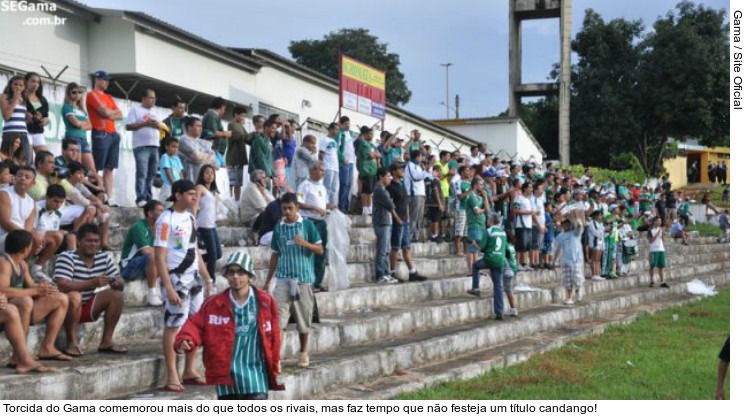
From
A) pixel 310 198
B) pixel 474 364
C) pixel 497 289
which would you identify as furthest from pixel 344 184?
pixel 474 364

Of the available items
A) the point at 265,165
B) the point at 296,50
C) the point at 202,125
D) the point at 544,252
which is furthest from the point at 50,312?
the point at 296,50

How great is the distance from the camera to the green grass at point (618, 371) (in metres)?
9.02

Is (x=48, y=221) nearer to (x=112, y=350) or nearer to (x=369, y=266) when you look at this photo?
(x=112, y=350)

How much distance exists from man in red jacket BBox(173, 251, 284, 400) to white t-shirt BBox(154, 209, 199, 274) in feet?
5.65

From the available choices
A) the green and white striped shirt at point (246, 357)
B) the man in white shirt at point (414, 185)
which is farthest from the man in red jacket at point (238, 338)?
the man in white shirt at point (414, 185)

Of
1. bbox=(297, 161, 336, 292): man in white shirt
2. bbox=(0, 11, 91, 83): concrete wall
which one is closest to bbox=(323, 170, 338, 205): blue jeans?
bbox=(297, 161, 336, 292): man in white shirt

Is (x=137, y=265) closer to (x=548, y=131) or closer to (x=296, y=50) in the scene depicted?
(x=548, y=131)

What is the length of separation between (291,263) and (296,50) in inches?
1875

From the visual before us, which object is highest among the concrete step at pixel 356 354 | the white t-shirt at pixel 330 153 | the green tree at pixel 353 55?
the green tree at pixel 353 55

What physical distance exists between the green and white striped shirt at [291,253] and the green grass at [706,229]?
1131 inches

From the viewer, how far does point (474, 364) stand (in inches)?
399

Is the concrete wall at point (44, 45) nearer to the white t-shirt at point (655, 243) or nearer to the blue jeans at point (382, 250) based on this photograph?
the blue jeans at point (382, 250)

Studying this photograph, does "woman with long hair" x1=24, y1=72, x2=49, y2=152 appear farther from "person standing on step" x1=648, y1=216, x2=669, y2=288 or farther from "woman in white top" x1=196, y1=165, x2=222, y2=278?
"person standing on step" x1=648, y1=216, x2=669, y2=288

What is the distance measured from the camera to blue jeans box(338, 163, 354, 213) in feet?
50.5
